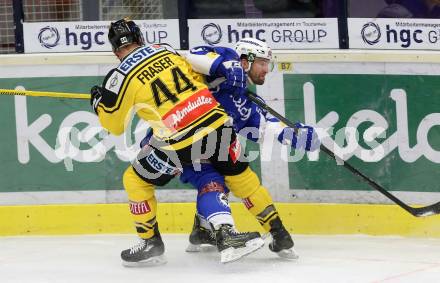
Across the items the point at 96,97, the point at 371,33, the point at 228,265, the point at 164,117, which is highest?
the point at 371,33

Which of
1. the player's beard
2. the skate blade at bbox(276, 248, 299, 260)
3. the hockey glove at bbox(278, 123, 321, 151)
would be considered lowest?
the skate blade at bbox(276, 248, 299, 260)

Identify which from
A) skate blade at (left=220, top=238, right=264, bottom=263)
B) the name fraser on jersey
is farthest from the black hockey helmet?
skate blade at (left=220, top=238, right=264, bottom=263)

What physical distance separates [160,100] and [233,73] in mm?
411

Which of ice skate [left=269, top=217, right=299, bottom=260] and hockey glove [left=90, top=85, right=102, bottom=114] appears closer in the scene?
hockey glove [left=90, top=85, right=102, bottom=114]

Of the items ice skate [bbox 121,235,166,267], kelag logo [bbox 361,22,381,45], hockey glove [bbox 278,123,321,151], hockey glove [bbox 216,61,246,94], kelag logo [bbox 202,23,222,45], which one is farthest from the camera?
kelag logo [bbox 202,23,222,45]

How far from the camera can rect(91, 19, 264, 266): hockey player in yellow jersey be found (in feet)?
18.2

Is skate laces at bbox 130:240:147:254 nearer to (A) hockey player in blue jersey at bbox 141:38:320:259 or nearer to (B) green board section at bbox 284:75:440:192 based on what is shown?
(A) hockey player in blue jersey at bbox 141:38:320:259

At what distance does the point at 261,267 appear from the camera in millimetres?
5699

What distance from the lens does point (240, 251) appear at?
547 cm

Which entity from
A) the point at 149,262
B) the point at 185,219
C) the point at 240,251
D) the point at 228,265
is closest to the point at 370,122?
the point at 185,219

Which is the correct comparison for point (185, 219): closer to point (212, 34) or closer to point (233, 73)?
point (212, 34)

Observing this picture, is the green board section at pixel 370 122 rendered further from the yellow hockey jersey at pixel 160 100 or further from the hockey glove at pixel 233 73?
the yellow hockey jersey at pixel 160 100

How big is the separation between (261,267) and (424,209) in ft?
3.65

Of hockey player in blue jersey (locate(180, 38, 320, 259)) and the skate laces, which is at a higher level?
hockey player in blue jersey (locate(180, 38, 320, 259))
